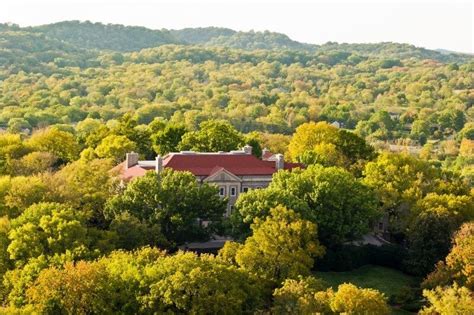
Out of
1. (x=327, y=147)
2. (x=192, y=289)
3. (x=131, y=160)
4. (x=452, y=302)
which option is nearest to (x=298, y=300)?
(x=192, y=289)

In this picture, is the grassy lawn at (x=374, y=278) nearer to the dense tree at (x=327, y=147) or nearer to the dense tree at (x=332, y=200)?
the dense tree at (x=332, y=200)

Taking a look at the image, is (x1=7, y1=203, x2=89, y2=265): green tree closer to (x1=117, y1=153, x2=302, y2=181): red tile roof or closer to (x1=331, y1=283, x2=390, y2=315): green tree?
(x1=117, y1=153, x2=302, y2=181): red tile roof

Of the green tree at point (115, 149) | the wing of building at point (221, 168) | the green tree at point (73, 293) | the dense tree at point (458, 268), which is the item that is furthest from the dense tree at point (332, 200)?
the green tree at point (115, 149)

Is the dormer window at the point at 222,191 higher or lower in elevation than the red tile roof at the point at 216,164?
lower

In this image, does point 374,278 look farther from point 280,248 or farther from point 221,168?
point 221,168

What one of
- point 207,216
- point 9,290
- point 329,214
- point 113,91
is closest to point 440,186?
point 329,214
